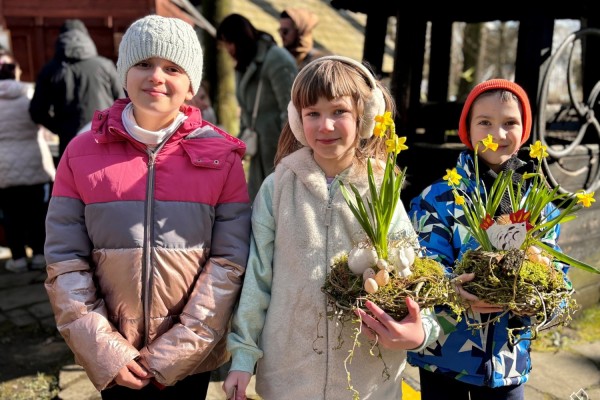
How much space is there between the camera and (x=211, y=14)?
24.5 ft

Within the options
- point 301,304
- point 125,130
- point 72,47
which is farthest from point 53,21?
point 301,304

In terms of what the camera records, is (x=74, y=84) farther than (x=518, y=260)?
Yes

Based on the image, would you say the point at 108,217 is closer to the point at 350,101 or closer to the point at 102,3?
the point at 350,101

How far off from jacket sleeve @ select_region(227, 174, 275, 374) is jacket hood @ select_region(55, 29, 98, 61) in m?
3.48

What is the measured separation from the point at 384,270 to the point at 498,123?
80 cm

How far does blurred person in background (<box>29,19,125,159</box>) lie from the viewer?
4750 mm

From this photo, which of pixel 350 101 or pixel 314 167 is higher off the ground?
pixel 350 101

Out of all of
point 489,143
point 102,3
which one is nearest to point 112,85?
point 489,143

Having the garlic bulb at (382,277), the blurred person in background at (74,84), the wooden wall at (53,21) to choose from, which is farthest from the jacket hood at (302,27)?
the wooden wall at (53,21)

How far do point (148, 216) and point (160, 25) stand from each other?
0.59m

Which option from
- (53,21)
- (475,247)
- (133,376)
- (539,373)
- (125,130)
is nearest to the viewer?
(133,376)

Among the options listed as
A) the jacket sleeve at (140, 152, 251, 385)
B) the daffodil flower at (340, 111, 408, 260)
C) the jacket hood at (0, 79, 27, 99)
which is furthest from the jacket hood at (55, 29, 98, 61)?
the daffodil flower at (340, 111, 408, 260)

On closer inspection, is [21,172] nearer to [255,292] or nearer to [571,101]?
[255,292]

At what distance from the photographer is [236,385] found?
69.6 inches
